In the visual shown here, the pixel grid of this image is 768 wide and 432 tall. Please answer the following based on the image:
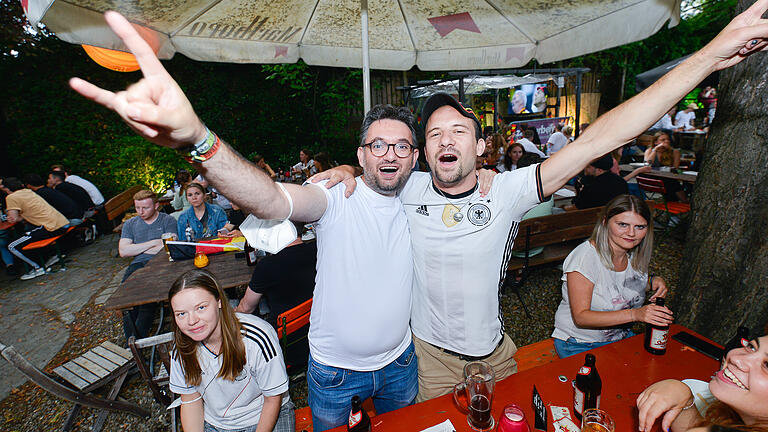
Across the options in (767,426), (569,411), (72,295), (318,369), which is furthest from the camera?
(72,295)

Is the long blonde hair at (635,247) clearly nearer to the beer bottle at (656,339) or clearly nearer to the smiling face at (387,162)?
the beer bottle at (656,339)

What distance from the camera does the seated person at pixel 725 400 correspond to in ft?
3.87

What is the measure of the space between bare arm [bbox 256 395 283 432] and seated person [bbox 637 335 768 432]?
6.03 ft

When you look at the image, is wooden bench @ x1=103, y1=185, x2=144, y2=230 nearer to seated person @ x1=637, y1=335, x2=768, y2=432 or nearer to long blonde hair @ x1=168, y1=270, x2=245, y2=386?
long blonde hair @ x1=168, y1=270, x2=245, y2=386

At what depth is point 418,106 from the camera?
13.2 meters

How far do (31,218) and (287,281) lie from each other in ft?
20.7

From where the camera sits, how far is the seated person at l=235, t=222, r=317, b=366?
2754mm

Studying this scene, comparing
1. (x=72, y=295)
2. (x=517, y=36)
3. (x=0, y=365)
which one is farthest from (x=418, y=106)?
(x=0, y=365)

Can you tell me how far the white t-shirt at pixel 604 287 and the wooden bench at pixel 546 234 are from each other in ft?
4.78

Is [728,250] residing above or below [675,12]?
below

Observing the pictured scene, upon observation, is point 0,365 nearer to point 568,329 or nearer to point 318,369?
point 318,369

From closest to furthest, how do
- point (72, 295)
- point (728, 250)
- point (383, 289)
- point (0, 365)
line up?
point (383, 289) < point (728, 250) < point (0, 365) < point (72, 295)

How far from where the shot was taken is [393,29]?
325 centimetres

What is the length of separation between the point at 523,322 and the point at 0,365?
607cm
